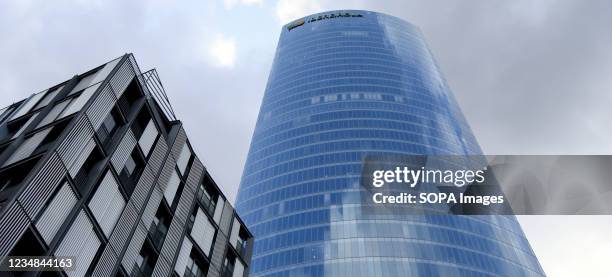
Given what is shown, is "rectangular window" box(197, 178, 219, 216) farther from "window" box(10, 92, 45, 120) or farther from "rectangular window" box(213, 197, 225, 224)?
"window" box(10, 92, 45, 120)

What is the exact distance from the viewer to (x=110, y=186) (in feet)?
86.4

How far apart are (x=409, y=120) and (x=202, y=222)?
107 m

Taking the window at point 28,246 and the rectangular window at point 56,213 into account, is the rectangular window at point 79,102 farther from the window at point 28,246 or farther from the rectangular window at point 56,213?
the window at point 28,246

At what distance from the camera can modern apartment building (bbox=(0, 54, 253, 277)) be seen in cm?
2158

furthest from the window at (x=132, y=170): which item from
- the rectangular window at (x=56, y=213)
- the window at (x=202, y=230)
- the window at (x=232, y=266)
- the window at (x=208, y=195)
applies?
the window at (x=232, y=266)

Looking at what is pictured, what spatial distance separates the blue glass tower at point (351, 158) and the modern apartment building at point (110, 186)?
67.6 metres

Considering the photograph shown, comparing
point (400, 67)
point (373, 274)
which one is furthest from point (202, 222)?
point (400, 67)

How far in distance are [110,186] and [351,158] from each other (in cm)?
9980

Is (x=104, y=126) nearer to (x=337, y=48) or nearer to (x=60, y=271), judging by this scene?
(x=60, y=271)

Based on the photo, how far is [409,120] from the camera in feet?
448

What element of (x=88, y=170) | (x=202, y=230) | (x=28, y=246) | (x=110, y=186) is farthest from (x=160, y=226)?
(x=28, y=246)

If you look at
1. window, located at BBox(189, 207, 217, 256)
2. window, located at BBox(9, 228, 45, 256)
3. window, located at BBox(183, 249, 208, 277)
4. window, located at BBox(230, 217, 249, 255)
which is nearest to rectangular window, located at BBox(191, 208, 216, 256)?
window, located at BBox(189, 207, 217, 256)

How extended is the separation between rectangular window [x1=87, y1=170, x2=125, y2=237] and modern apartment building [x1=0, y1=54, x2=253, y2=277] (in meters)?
0.06

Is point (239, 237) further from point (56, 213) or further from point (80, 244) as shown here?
point (56, 213)
